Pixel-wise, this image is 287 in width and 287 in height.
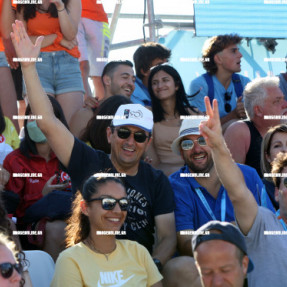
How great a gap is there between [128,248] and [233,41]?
3.92 meters

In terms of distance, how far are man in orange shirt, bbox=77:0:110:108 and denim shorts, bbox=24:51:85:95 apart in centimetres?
78

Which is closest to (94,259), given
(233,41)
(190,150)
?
(190,150)

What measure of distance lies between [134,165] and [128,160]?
8 centimetres

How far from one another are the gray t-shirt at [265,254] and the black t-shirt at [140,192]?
107cm

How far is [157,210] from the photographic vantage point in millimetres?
5289

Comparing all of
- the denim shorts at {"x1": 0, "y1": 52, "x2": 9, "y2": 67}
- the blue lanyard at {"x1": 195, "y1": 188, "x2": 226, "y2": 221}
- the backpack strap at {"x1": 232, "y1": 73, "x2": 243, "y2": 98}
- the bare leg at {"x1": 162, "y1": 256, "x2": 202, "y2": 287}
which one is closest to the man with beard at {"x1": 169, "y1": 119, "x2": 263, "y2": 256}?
the blue lanyard at {"x1": 195, "y1": 188, "x2": 226, "y2": 221}

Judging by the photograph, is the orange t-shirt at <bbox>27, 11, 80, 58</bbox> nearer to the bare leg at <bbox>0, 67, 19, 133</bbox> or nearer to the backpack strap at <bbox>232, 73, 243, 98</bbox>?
the bare leg at <bbox>0, 67, 19, 133</bbox>

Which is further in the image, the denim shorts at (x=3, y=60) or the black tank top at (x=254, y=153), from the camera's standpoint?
the denim shorts at (x=3, y=60)

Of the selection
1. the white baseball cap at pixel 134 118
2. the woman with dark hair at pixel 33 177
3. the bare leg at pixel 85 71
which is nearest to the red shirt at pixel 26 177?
the woman with dark hair at pixel 33 177

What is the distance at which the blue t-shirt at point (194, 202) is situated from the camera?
17.6 feet

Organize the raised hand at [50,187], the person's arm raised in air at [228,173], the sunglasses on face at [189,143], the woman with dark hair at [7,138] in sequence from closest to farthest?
1. the person's arm raised in air at [228,173]
2. the raised hand at [50,187]
3. the sunglasses on face at [189,143]
4. the woman with dark hair at [7,138]

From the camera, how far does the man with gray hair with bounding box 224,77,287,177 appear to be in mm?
6535

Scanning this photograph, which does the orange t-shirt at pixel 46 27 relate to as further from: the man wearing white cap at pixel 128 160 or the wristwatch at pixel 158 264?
the wristwatch at pixel 158 264

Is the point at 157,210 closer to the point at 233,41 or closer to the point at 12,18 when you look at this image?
the point at 12,18
